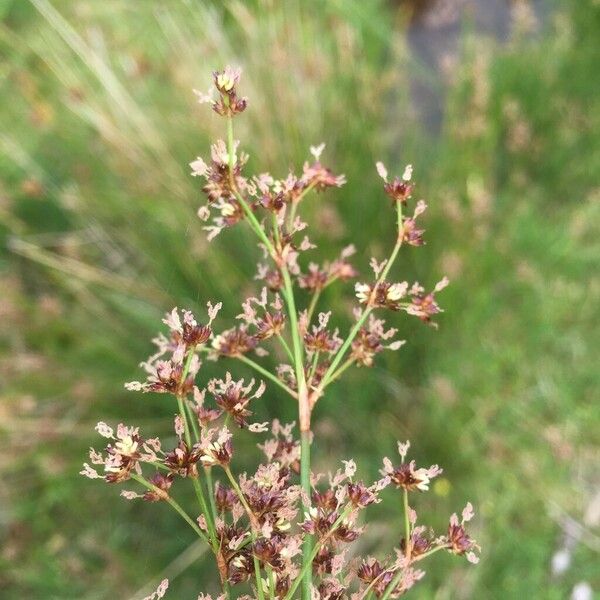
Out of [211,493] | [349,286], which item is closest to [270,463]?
[211,493]

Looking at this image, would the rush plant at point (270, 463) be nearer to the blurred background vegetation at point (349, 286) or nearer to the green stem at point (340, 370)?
the green stem at point (340, 370)

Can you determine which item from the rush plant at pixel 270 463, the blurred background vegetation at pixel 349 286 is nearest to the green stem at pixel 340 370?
the rush plant at pixel 270 463

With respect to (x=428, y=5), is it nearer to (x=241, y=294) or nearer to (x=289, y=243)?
(x=241, y=294)

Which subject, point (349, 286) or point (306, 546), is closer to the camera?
point (306, 546)

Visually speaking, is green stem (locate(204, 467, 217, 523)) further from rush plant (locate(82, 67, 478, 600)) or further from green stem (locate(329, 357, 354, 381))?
green stem (locate(329, 357, 354, 381))

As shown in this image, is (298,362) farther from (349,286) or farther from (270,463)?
(349,286)

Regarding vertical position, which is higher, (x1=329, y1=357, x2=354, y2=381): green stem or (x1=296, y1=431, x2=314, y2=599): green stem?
(x1=329, y1=357, x2=354, y2=381): green stem

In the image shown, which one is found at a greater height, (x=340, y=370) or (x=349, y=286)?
(x=349, y=286)

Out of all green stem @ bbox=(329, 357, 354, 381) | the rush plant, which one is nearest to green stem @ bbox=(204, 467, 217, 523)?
the rush plant
